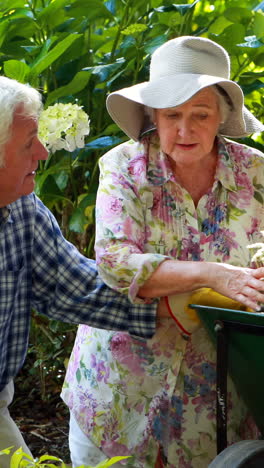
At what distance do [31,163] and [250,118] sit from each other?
2.39 ft

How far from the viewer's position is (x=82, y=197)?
3736mm

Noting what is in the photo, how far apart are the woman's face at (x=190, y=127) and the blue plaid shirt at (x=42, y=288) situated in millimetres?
430

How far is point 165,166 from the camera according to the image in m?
2.53

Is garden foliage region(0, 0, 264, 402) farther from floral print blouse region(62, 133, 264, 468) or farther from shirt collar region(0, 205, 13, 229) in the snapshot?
shirt collar region(0, 205, 13, 229)

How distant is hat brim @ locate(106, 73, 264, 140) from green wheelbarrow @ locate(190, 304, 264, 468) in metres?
0.60

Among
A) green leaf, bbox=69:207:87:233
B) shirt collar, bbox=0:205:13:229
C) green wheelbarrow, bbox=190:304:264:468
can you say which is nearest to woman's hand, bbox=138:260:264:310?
green wheelbarrow, bbox=190:304:264:468

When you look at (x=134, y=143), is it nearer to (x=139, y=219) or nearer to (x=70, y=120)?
(x=139, y=219)

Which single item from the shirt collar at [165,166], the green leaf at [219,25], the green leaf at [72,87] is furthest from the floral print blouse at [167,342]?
the green leaf at [219,25]

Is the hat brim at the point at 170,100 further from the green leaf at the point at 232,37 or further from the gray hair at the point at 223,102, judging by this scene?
the green leaf at the point at 232,37

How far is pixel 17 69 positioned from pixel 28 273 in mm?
1255

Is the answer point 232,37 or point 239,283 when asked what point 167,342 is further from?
point 232,37

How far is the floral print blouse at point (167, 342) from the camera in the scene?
250 cm

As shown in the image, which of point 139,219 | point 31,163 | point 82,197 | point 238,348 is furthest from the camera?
point 82,197

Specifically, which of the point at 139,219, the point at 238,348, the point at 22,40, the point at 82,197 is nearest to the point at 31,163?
the point at 139,219
